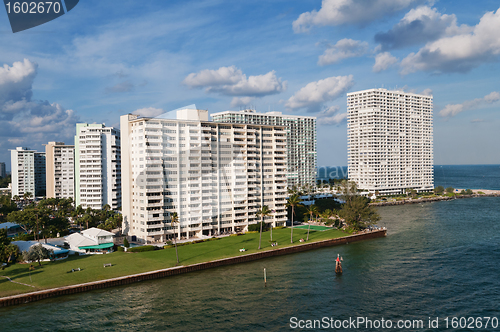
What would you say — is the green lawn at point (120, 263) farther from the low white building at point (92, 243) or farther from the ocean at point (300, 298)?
the ocean at point (300, 298)

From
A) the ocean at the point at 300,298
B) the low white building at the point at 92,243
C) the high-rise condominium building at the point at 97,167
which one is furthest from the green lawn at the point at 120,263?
the high-rise condominium building at the point at 97,167

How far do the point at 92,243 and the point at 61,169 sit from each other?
340 ft

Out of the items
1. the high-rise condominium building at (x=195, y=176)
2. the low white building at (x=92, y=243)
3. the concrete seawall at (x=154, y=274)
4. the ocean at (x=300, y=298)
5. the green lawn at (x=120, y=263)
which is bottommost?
the ocean at (x=300, y=298)

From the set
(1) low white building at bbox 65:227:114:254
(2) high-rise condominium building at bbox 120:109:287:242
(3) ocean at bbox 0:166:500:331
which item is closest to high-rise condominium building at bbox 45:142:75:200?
(2) high-rise condominium building at bbox 120:109:287:242

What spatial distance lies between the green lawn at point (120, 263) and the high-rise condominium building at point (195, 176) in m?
9.27

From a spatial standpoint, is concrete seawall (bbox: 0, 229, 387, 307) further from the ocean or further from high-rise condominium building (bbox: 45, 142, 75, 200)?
high-rise condominium building (bbox: 45, 142, 75, 200)

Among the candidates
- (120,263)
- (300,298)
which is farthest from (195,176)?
(300,298)

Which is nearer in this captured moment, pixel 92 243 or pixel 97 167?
pixel 92 243

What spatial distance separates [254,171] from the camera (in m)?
112

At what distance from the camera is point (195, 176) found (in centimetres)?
10050

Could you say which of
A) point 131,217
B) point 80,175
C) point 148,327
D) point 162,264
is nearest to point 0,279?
point 162,264

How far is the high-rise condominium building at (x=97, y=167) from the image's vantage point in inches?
5768

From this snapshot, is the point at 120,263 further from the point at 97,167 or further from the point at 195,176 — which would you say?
the point at 97,167

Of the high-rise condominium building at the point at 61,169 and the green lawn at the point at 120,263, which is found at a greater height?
the high-rise condominium building at the point at 61,169
